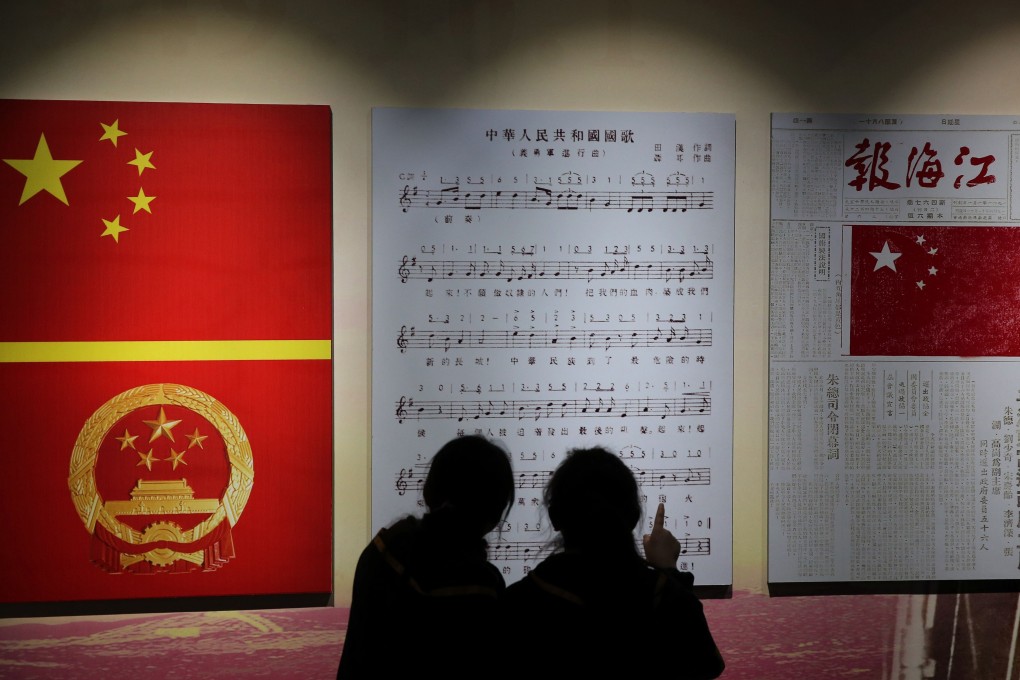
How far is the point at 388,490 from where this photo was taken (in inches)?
81.0

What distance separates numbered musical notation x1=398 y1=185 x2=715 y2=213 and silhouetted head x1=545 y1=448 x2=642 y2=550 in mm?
917

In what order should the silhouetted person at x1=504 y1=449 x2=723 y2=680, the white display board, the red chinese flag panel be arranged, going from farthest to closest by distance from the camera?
the white display board, the red chinese flag panel, the silhouetted person at x1=504 y1=449 x2=723 y2=680

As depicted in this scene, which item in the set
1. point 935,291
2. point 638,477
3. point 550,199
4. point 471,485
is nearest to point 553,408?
point 638,477

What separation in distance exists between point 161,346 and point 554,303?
1.05m

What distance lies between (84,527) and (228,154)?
1050mm

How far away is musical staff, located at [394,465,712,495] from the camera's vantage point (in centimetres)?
206

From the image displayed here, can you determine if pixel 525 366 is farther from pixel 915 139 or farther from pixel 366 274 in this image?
pixel 915 139

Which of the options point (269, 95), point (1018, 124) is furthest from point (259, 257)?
point (1018, 124)

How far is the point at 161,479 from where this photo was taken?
202 centimetres

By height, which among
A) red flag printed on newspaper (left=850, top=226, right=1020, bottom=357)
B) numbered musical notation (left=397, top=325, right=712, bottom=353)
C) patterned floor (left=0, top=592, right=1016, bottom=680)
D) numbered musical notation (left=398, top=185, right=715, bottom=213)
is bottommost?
patterned floor (left=0, top=592, right=1016, bottom=680)

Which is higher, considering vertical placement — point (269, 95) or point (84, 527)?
point (269, 95)

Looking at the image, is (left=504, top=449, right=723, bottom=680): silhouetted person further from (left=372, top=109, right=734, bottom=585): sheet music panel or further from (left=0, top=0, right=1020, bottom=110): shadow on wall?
(left=0, top=0, right=1020, bottom=110): shadow on wall

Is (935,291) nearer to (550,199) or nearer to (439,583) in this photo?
(550,199)

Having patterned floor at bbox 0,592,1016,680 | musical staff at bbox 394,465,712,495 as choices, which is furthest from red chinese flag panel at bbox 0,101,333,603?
musical staff at bbox 394,465,712,495
